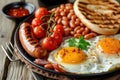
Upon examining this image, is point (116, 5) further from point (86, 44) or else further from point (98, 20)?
point (86, 44)

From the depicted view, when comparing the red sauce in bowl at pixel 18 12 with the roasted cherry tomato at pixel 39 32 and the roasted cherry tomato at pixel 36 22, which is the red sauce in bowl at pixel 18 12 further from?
the roasted cherry tomato at pixel 39 32

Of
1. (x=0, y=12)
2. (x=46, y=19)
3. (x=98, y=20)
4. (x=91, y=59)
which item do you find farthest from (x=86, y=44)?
(x=0, y=12)

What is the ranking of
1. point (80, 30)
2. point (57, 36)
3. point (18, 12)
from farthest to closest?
point (18, 12)
point (80, 30)
point (57, 36)

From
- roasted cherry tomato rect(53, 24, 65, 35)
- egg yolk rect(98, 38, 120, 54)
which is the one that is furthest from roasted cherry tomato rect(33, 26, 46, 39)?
egg yolk rect(98, 38, 120, 54)

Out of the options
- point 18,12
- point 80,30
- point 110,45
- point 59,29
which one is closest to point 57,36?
point 59,29

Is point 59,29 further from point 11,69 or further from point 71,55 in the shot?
point 11,69

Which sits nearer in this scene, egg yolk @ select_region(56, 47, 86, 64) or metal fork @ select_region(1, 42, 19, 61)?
egg yolk @ select_region(56, 47, 86, 64)

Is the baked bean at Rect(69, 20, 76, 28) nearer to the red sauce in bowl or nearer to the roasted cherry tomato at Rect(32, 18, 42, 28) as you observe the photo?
the roasted cherry tomato at Rect(32, 18, 42, 28)
